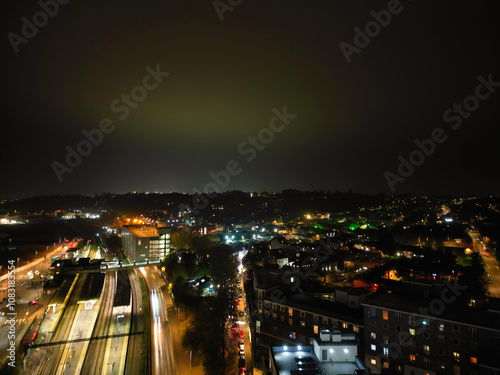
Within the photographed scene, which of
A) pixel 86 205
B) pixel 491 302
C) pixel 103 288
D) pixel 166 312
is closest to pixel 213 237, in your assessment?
pixel 103 288

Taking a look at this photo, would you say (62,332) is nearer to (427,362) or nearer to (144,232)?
(427,362)

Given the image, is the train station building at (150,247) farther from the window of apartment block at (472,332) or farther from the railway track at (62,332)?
the window of apartment block at (472,332)

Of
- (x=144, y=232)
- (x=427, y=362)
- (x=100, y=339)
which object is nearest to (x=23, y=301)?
(x=100, y=339)

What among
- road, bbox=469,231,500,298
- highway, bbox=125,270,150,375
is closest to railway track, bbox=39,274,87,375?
highway, bbox=125,270,150,375

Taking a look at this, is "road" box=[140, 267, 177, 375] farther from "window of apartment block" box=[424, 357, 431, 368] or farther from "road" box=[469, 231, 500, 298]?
"road" box=[469, 231, 500, 298]

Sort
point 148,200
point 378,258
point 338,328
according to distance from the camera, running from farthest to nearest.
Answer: point 148,200
point 378,258
point 338,328

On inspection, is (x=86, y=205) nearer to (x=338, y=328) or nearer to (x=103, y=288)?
(x=103, y=288)

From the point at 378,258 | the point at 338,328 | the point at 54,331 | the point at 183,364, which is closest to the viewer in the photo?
the point at 338,328

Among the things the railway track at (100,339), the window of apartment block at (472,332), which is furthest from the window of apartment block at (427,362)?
the railway track at (100,339)
